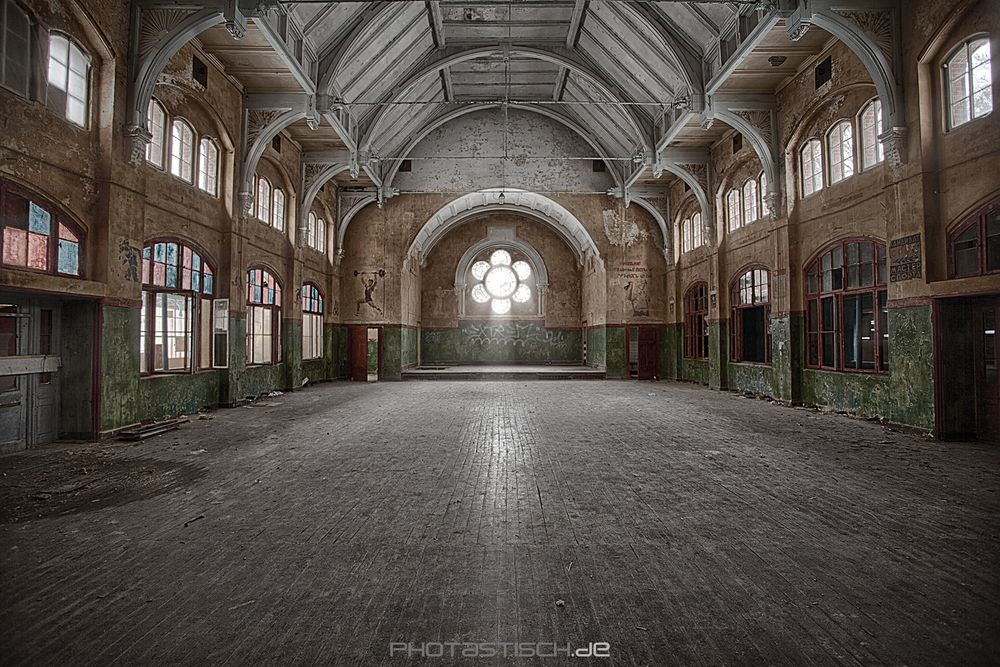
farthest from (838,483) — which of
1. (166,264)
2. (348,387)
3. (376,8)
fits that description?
(348,387)

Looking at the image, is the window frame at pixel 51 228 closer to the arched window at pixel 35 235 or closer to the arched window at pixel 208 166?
the arched window at pixel 35 235

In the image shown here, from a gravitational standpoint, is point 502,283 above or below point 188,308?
above

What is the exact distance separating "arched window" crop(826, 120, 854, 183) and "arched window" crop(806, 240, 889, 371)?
134cm

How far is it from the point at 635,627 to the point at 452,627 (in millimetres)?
930

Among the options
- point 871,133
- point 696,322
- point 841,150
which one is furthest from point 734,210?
point 871,133

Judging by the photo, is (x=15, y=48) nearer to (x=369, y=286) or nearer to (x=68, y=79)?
(x=68, y=79)

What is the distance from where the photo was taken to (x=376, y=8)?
11609 mm

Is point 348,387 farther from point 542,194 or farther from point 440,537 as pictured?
point 440,537

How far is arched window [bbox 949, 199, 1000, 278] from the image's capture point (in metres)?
7.20

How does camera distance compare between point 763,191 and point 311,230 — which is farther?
point 311,230

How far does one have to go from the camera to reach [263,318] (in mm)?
13461

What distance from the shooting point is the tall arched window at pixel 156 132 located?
8.98 meters

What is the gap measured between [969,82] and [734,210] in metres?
7.13

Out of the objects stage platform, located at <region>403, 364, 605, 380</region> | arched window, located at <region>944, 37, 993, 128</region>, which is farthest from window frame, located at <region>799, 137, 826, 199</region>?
stage platform, located at <region>403, 364, 605, 380</region>
